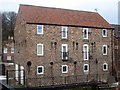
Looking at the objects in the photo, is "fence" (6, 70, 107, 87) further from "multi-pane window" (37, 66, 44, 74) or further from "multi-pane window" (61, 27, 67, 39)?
Answer: "multi-pane window" (61, 27, 67, 39)

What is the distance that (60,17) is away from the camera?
2919cm

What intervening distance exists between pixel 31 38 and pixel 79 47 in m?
6.09

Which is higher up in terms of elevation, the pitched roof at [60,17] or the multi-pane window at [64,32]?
the pitched roof at [60,17]

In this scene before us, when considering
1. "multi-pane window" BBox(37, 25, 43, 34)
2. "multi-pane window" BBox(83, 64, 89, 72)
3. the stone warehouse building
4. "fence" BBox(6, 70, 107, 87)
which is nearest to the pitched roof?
the stone warehouse building

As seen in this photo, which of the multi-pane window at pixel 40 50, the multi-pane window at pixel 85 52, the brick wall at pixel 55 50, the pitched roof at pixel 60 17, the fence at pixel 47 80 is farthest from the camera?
the multi-pane window at pixel 85 52

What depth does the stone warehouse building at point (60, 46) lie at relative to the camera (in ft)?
85.7

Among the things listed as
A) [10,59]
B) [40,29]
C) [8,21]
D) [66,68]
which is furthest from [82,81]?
[8,21]

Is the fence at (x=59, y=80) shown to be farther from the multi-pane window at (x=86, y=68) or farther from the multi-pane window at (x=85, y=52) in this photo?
the multi-pane window at (x=85, y=52)

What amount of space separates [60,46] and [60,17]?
3.66 meters

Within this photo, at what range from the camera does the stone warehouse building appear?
26.1 meters

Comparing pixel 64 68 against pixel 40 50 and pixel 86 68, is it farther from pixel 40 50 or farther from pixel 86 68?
pixel 40 50

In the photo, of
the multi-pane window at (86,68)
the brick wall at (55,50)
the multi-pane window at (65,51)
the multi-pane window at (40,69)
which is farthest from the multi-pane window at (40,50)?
the multi-pane window at (86,68)

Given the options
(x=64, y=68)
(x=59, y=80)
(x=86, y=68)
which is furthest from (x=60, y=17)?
(x=59, y=80)

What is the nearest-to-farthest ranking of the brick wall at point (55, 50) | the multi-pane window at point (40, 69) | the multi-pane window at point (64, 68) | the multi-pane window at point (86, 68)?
the brick wall at point (55, 50)
the multi-pane window at point (40, 69)
the multi-pane window at point (64, 68)
the multi-pane window at point (86, 68)
